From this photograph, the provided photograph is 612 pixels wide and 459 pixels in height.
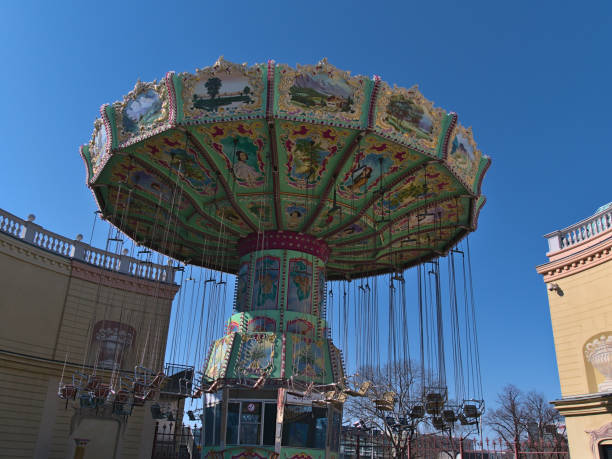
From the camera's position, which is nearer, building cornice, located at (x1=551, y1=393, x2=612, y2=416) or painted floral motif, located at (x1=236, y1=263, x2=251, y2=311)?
building cornice, located at (x1=551, y1=393, x2=612, y2=416)

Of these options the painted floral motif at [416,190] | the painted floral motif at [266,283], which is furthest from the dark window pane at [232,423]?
the painted floral motif at [416,190]

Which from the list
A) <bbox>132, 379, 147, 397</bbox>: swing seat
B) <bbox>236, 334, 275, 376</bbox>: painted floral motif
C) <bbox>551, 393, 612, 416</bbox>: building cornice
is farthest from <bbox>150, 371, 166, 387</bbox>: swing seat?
<bbox>551, 393, 612, 416</bbox>: building cornice

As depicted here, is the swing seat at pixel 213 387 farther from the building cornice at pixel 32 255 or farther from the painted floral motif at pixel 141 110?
the building cornice at pixel 32 255

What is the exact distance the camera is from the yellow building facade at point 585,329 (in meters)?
16.5

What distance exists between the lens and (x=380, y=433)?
3419 centimetres

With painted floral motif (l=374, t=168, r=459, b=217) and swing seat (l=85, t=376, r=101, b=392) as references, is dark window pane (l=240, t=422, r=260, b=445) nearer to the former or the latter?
swing seat (l=85, t=376, r=101, b=392)

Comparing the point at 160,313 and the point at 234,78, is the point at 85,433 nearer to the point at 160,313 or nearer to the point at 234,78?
the point at 160,313

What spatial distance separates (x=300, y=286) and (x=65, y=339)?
30.7ft

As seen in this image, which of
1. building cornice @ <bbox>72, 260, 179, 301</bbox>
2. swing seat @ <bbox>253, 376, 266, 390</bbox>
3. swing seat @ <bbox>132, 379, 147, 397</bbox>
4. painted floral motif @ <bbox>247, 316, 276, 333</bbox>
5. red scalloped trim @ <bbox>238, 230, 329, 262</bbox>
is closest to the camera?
swing seat @ <bbox>132, 379, 147, 397</bbox>

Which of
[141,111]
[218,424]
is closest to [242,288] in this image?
[218,424]

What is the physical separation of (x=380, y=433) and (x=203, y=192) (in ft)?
81.1

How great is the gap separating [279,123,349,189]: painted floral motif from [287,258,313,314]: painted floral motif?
2.74 metres

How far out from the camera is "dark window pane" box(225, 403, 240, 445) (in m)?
13.8

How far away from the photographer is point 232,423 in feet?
45.5
